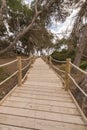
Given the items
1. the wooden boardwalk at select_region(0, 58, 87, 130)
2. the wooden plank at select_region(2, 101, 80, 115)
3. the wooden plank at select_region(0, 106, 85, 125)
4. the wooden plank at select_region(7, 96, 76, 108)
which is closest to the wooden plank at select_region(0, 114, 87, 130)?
the wooden boardwalk at select_region(0, 58, 87, 130)

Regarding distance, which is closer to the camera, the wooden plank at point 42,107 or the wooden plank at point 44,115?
the wooden plank at point 44,115

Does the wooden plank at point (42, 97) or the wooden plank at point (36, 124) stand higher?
the wooden plank at point (42, 97)

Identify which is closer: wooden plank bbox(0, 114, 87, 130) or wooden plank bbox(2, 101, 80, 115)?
wooden plank bbox(0, 114, 87, 130)

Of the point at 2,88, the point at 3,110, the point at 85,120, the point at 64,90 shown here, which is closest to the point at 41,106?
the point at 3,110

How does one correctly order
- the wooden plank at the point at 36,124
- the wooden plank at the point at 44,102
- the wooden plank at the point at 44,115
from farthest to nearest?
the wooden plank at the point at 44,102 < the wooden plank at the point at 44,115 < the wooden plank at the point at 36,124

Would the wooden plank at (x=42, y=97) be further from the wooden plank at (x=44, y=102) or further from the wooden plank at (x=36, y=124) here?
the wooden plank at (x=36, y=124)

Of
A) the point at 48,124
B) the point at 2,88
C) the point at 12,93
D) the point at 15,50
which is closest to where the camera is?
the point at 48,124

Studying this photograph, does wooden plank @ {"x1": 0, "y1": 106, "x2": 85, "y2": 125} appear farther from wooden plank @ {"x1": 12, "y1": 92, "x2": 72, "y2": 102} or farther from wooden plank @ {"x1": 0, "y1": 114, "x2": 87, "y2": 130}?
wooden plank @ {"x1": 12, "y1": 92, "x2": 72, "y2": 102}

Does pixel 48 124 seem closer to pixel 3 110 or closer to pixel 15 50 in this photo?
pixel 3 110

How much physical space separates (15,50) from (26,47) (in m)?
2.18

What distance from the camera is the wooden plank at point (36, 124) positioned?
4.37m

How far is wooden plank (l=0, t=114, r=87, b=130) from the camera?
4371mm

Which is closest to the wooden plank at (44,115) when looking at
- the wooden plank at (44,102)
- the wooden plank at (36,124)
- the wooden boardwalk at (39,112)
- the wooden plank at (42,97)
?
the wooden boardwalk at (39,112)

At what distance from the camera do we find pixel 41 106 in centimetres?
557
